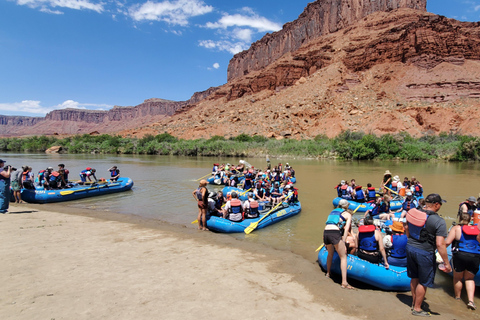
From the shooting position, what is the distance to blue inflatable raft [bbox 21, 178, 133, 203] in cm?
1314

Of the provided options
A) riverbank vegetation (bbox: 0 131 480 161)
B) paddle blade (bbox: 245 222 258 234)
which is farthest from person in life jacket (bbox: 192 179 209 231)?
riverbank vegetation (bbox: 0 131 480 161)

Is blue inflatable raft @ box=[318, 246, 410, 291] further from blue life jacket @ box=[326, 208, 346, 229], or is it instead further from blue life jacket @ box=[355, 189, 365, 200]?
blue life jacket @ box=[355, 189, 365, 200]

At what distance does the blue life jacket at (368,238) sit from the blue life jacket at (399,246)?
574mm

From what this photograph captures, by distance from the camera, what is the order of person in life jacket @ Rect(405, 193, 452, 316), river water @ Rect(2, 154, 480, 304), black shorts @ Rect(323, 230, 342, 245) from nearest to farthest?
person in life jacket @ Rect(405, 193, 452, 316)
black shorts @ Rect(323, 230, 342, 245)
river water @ Rect(2, 154, 480, 304)

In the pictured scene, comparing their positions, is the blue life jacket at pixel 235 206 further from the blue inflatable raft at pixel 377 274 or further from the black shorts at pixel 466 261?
the black shorts at pixel 466 261

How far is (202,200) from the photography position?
9.05m

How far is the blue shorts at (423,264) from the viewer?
421cm

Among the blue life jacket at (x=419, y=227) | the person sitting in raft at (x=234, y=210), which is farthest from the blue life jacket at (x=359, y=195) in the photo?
the blue life jacket at (x=419, y=227)

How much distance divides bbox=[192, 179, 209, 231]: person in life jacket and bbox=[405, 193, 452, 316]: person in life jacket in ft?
18.8

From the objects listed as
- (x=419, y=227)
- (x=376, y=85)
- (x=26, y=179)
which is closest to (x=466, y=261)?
(x=419, y=227)

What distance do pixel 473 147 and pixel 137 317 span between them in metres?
42.9

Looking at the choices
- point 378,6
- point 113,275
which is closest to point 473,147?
point 113,275

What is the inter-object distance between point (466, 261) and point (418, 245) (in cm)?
139

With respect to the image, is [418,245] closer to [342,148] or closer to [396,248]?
[396,248]
